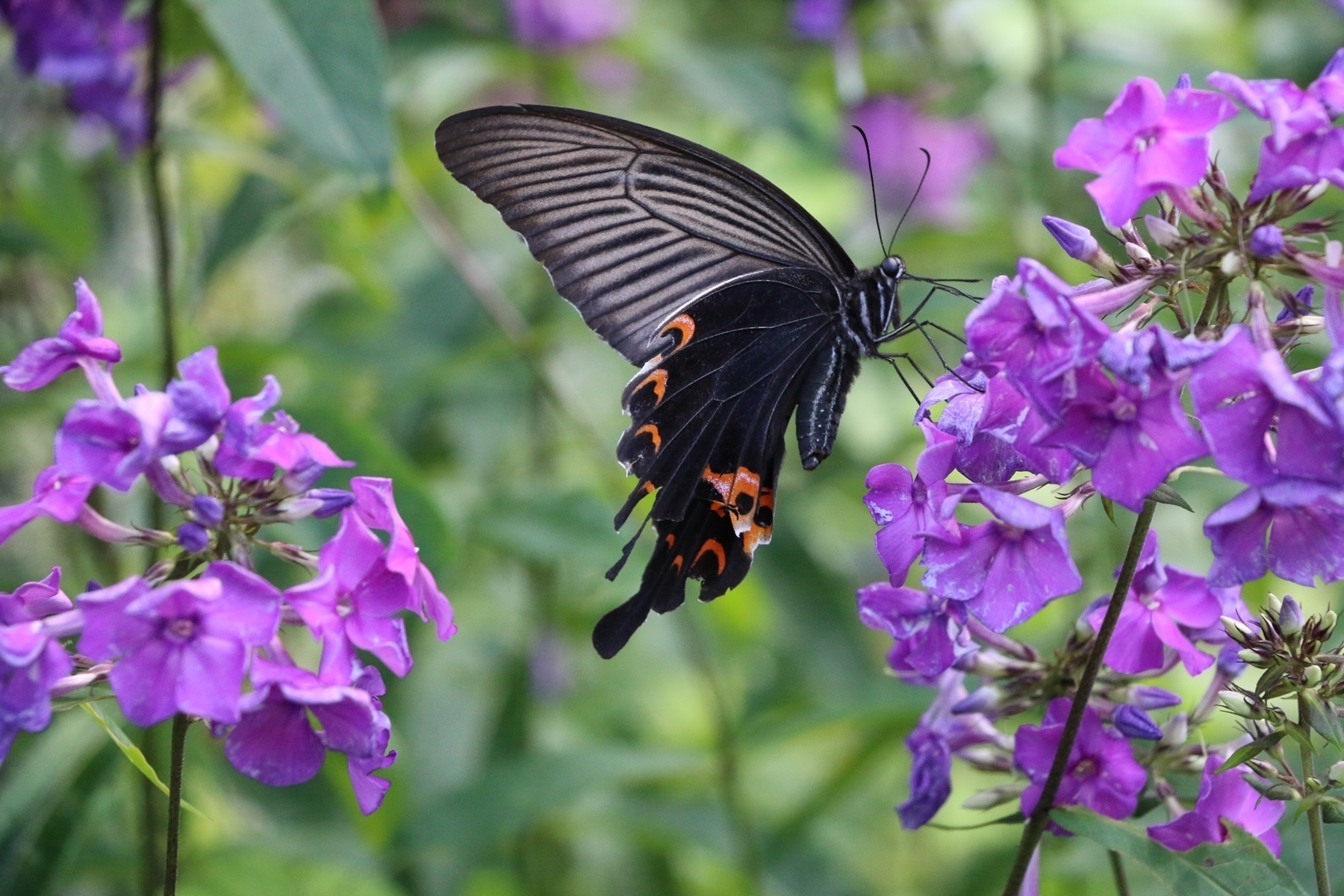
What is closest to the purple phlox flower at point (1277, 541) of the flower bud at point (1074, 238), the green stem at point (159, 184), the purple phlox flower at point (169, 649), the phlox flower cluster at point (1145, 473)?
the phlox flower cluster at point (1145, 473)

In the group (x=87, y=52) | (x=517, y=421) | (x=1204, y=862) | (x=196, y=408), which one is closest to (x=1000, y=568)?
(x=1204, y=862)

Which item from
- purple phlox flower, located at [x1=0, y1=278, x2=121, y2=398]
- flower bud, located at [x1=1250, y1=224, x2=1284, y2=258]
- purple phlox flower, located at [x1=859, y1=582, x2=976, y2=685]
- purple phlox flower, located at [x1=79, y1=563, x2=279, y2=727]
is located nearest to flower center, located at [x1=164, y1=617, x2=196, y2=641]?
purple phlox flower, located at [x1=79, y1=563, x2=279, y2=727]

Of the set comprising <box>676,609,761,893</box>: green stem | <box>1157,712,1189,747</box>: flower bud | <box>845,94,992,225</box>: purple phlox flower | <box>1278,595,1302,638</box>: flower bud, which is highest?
<box>1278,595,1302,638</box>: flower bud

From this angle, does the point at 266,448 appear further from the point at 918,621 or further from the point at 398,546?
the point at 918,621

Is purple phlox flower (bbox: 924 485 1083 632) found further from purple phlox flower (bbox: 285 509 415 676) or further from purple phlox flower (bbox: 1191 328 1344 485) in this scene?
purple phlox flower (bbox: 285 509 415 676)

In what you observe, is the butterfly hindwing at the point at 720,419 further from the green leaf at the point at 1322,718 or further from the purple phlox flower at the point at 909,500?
the green leaf at the point at 1322,718

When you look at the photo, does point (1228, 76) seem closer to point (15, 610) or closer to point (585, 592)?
point (15, 610)

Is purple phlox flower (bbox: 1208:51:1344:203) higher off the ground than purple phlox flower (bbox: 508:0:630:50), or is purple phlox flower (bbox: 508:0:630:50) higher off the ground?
purple phlox flower (bbox: 1208:51:1344:203)
